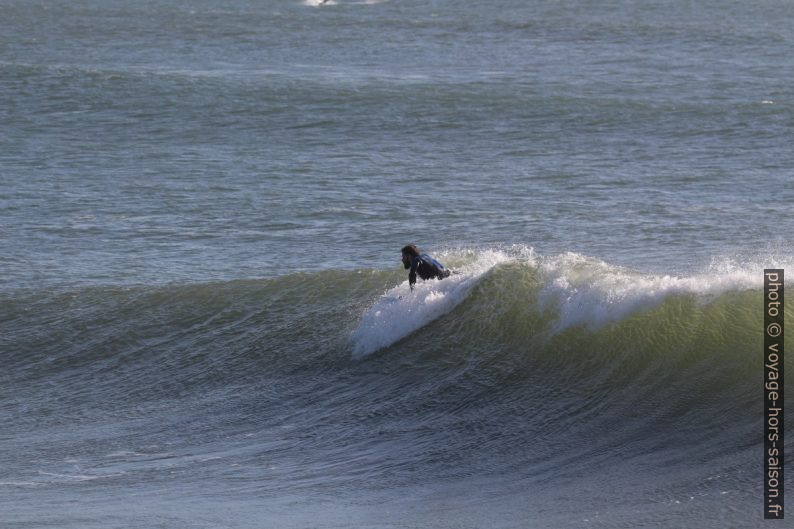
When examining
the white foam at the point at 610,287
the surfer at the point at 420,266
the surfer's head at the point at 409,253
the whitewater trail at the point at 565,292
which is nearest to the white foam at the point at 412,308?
the whitewater trail at the point at 565,292

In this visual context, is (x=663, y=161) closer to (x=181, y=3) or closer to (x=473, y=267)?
(x=473, y=267)

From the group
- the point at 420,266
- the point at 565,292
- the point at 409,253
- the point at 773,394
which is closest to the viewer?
the point at 773,394

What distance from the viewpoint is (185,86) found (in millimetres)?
41812

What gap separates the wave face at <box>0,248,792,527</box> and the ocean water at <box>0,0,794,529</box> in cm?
4

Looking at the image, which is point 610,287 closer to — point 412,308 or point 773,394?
point 412,308

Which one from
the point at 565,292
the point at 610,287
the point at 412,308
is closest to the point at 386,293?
the point at 412,308

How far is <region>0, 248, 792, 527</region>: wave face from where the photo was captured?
36.0ft

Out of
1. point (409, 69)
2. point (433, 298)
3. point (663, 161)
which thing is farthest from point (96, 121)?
point (433, 298)

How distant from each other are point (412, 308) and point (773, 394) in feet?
17.5

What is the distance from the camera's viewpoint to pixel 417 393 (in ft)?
46.4

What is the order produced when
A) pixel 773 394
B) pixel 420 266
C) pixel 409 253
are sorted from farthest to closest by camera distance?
pixel 420 266
pixel 409 253
pixel 773 394

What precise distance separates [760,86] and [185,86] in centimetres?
1804

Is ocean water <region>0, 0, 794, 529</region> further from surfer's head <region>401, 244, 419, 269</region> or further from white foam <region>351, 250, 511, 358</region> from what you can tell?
surfer's head <region>401, 244, 419, 269</region>

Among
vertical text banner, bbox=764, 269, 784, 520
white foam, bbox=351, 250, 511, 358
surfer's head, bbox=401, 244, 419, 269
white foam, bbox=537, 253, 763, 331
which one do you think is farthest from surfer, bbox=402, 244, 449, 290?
vertical text banner, bbox=764, 269, 784, 520
